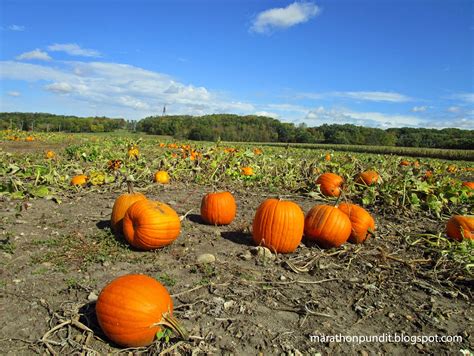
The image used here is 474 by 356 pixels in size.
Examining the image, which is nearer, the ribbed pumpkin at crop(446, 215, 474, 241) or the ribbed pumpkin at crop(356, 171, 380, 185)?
the ribbed pumpkin at crop(446, 215, 474, 241)

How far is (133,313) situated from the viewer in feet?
8.02

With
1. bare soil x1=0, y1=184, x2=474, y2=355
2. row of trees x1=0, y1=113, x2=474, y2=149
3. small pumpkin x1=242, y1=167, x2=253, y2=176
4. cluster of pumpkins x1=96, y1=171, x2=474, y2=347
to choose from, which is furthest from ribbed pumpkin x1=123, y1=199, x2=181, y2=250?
row of trees x1=0, y1=113, x2=474, y2=149

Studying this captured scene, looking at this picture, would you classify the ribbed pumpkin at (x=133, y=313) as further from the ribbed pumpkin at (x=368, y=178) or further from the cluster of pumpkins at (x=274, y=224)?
the ribbed pumpkin at (x=368, y=178)

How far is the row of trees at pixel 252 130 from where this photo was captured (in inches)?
2576

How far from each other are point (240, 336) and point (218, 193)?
2752mm

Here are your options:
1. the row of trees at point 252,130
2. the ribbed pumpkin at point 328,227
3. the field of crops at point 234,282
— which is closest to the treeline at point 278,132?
the row of trees at point 252,130

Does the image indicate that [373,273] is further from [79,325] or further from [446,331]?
[79,325]

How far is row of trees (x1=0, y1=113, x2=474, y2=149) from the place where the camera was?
6544cm

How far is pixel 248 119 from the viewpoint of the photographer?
255 feet

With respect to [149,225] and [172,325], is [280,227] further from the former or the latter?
[172,325]

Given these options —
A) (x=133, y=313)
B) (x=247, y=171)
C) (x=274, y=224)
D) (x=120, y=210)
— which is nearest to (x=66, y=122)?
(x=247, y=171)

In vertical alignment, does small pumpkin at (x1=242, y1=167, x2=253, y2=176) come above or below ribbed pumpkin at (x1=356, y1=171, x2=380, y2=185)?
below

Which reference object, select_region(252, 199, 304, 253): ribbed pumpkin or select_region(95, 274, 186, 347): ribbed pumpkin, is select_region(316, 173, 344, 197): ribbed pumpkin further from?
select_region(95, 274, 186, 347): ribbed pumpkin

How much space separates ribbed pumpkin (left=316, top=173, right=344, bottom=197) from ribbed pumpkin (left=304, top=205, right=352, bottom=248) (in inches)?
112
